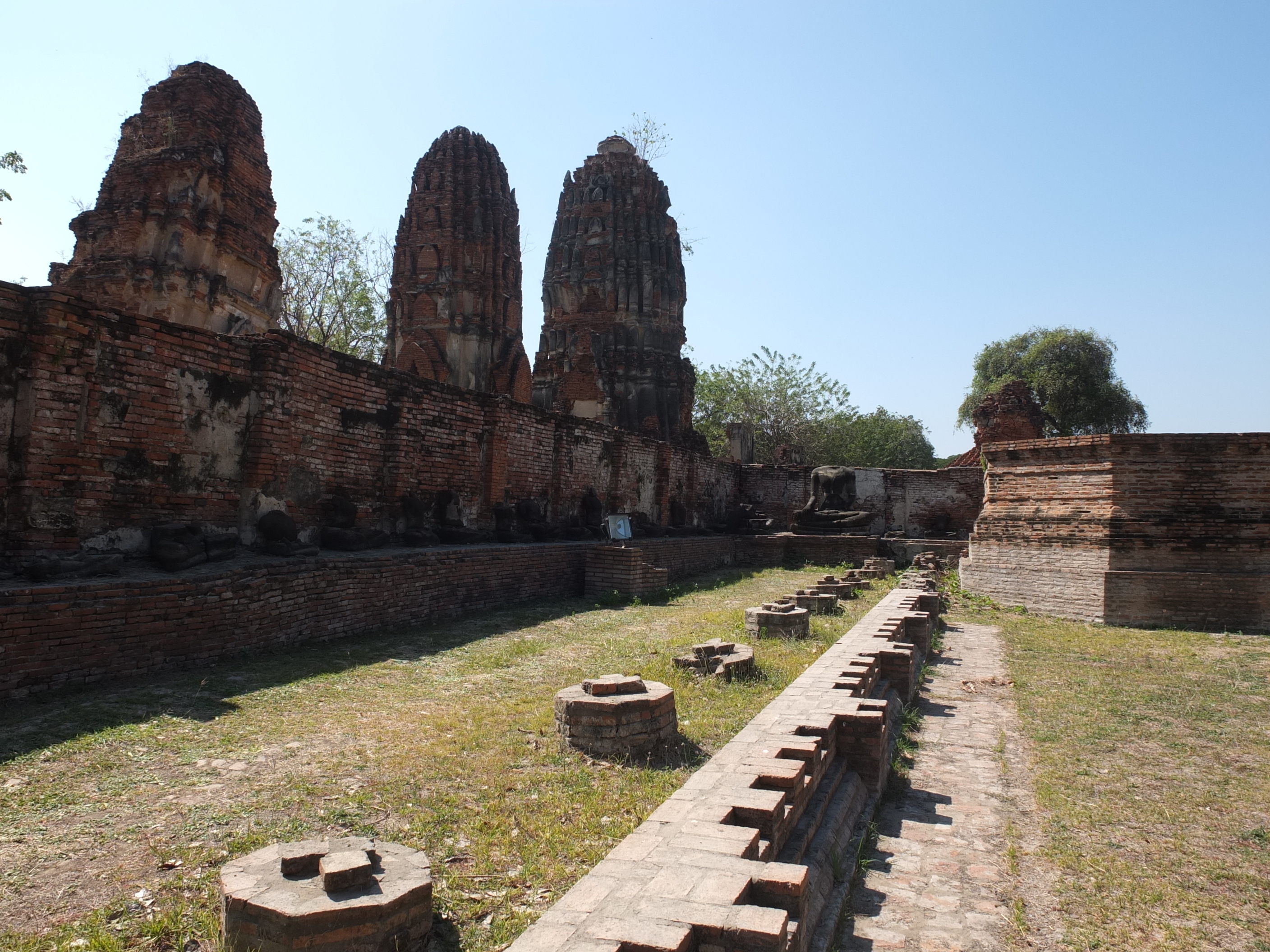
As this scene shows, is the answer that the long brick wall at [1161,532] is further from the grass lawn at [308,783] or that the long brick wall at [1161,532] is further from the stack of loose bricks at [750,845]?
the stack of loose bricks at [750,845]

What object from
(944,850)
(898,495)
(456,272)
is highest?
(456,272)

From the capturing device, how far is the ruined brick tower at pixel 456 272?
1934 cm

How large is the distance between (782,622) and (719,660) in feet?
6.79

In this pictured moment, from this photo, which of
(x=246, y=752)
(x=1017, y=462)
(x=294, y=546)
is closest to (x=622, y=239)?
(x=1017, y=462)

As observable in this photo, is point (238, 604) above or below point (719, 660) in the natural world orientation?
above

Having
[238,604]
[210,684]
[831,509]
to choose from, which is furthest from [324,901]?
[831,509]

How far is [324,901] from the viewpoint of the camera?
87.4 inches

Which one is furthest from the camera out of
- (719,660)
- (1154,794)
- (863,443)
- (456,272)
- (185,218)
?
(863,443)

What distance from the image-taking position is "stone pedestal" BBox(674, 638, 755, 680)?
5.97m

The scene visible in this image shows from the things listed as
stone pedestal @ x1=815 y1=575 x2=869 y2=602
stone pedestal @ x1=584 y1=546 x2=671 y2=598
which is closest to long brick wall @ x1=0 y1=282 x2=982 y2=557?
stone pedestal @ x1=584 y1=546 x2=671 y2=598

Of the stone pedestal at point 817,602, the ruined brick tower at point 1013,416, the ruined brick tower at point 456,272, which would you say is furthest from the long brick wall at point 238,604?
the ruined brick tower at point 1013,416

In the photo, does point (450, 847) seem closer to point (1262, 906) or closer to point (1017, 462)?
point (1262, 906)

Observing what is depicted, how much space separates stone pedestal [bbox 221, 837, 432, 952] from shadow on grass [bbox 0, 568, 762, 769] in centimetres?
192

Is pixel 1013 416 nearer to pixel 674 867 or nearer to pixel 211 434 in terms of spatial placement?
pixel 211 434
